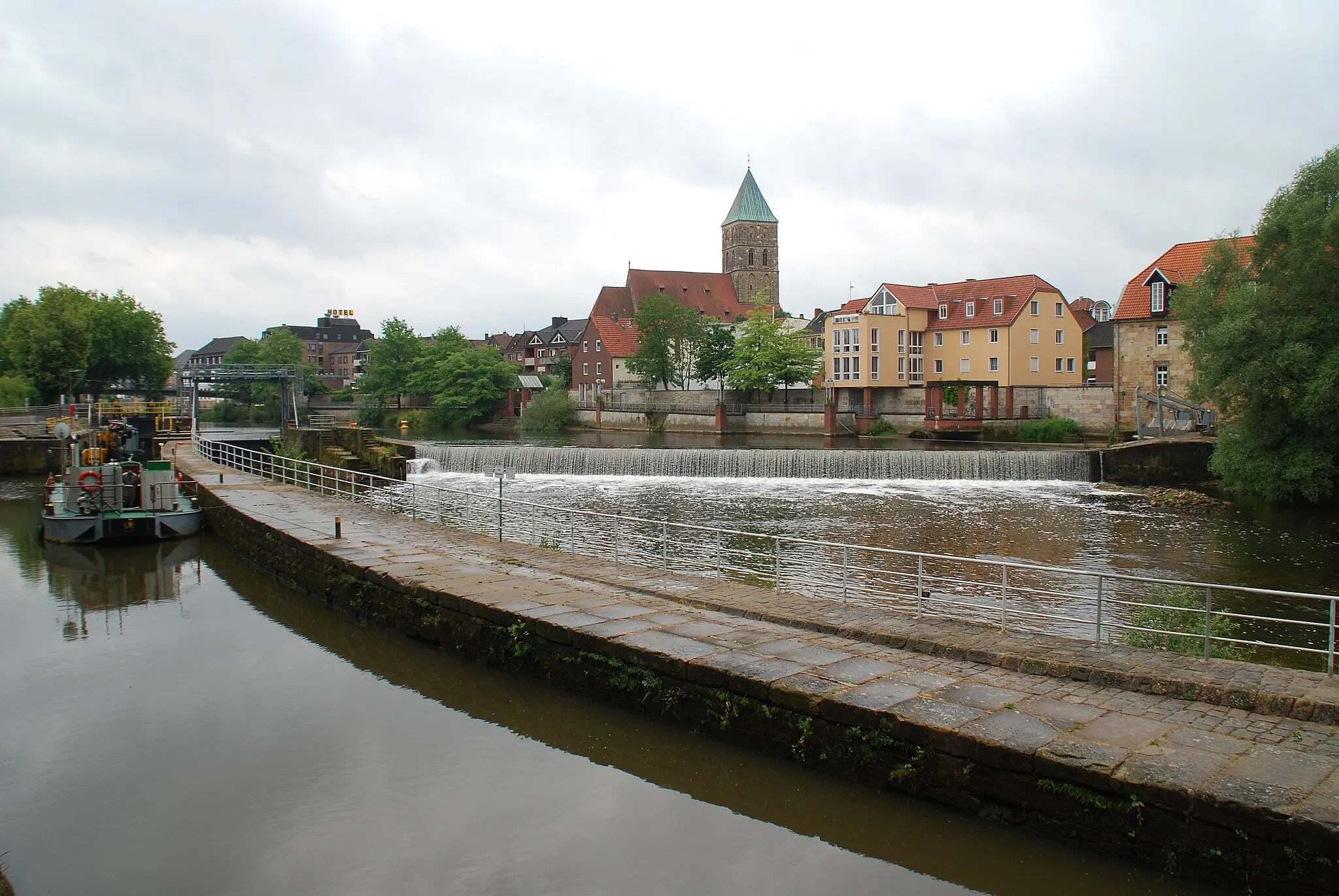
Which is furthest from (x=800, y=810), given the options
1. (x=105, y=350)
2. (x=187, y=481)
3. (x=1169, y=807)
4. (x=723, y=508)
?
(x=105, y=350)

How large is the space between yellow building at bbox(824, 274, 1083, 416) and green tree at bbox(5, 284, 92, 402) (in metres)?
49.8

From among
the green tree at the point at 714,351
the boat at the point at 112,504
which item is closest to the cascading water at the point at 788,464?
the boat at the point at 112,504

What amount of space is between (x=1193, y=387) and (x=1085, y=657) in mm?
27339

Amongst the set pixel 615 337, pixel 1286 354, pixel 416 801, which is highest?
pixel 615 337

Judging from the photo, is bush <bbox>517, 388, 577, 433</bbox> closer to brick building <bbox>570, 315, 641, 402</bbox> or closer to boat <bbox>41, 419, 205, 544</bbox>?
brick building <bbox>570, 315, 641, 402</bbox>

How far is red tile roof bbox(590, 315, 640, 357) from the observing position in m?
86.3

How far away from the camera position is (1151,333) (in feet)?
153

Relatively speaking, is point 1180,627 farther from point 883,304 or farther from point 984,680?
point 883,304

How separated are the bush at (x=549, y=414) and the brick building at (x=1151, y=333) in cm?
4089

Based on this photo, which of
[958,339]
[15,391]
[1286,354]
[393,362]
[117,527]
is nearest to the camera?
[117,527]

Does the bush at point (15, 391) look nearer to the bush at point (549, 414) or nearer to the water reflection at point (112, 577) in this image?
the bush at point (549, 414)

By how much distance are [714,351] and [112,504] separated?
5652 cm

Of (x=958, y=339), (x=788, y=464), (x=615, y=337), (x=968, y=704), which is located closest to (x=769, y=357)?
(x=958, y=339)

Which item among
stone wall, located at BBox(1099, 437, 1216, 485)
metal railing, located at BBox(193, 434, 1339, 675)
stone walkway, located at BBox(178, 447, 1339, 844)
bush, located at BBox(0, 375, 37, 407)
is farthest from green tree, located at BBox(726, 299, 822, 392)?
stone walkway, located at BBox(178, 447, 1339, 844)
